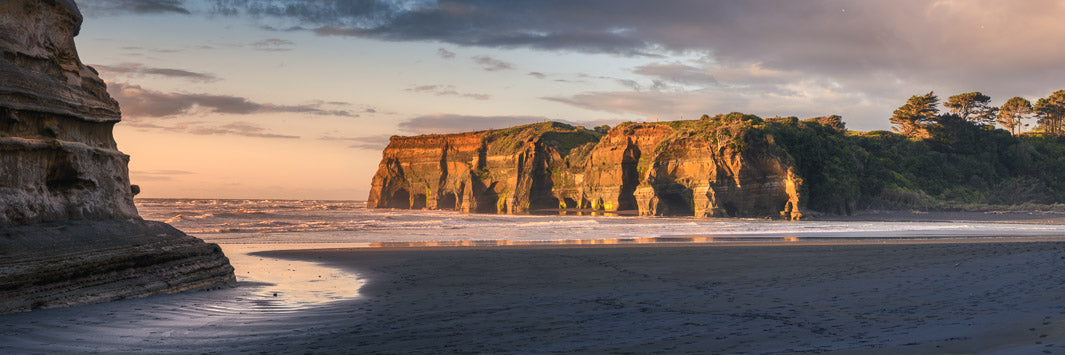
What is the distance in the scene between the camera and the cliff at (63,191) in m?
9.20

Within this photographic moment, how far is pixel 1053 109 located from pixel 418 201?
349 ft

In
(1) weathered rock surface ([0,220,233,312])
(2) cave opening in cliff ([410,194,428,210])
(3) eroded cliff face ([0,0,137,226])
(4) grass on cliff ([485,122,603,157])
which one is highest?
(4) grass on cliff ([485,122,603,157])

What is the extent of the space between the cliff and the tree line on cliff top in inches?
2282

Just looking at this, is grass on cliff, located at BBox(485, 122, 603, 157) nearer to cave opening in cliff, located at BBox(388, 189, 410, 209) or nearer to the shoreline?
cave opening in cliff, located at BBox(388, 189, 410, 209)

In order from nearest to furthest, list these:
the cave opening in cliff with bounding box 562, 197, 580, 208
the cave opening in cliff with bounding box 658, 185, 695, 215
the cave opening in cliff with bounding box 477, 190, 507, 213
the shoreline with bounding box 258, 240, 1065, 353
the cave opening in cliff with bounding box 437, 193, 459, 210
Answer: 1. the shoreline with bounding box 258, 240, 1065, 353
2. the cave opening in cliff with bounding box 658, 185, 695, 215
3. the cave opening in cliff with bounding box 562, 197, 580, 208
4. the cave opening in cliff with bounding box 477, 190, 507, 213
5. the cave opening in cliff with bounding box 437, 193, 459, 210

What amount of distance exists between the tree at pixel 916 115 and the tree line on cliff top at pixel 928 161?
0.13 meters

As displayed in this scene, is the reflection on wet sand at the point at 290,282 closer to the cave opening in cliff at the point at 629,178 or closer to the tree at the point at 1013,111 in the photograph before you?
the cave opening in cliff at the point at 629,178

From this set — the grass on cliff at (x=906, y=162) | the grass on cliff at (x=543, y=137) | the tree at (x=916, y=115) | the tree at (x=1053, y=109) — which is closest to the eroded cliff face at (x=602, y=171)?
the grass on cliff at (x=543, y=137)

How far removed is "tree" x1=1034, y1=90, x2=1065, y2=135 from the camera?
336 ft

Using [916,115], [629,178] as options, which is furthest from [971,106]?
[629,178]

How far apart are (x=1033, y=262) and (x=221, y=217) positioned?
48.5 m

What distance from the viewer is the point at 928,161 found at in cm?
8094

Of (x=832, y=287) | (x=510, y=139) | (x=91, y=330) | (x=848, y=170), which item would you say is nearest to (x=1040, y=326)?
(x=832, y=287)

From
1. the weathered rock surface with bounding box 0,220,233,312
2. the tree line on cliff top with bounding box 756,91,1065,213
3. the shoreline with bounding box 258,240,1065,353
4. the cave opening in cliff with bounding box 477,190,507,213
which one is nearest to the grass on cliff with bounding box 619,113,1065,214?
the tree line on cliff top with bounding box 756,91,1065,213
